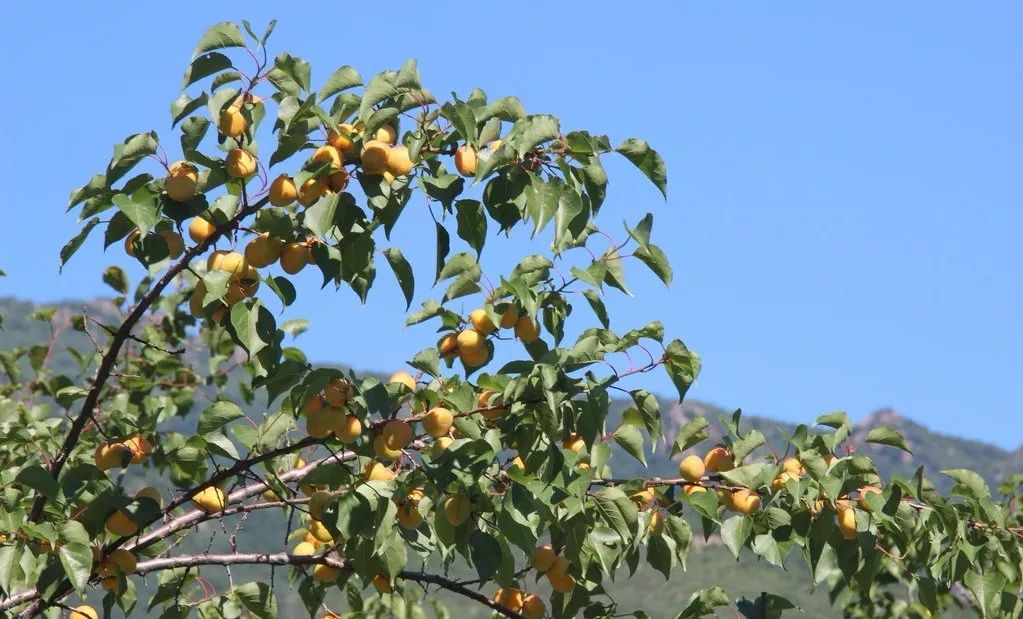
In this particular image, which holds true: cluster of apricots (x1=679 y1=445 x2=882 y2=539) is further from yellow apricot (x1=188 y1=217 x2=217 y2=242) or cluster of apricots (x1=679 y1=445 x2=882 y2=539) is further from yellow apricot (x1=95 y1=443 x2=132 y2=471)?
yellow apricot (x1=95 y1=443 x2=132 y2=471)

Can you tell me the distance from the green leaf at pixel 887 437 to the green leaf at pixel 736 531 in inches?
19.2

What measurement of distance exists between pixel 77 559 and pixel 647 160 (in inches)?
60.6

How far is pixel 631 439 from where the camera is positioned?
3.15 m

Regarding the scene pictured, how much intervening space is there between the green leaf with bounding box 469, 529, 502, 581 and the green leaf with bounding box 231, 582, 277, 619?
0.91 metres

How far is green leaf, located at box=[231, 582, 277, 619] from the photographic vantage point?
3.56 meters

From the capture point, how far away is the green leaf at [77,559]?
2.98m

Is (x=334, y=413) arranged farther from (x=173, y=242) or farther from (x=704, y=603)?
(x=704, y=603)

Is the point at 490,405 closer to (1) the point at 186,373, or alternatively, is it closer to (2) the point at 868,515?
(2) the point at 868,515

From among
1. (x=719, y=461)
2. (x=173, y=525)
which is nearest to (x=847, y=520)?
(x=719, y=461)

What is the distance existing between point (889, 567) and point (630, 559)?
14.7 ft

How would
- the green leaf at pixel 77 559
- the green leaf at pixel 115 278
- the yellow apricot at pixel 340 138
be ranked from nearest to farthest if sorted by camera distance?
the yellow apricot at pixel 340 138, the green leaf at pixel 77 559, the green leaf at pixel 115 278

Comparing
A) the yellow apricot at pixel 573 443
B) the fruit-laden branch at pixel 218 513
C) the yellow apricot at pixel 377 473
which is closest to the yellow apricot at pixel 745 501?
the yellow apricot at pixel 573 443

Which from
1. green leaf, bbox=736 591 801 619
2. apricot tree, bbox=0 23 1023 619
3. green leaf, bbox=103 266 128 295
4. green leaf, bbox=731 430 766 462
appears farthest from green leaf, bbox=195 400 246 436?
green leaf, bbox=103 266 128 295

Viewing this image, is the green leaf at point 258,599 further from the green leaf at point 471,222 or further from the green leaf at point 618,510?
the green leaf at point 471,222
